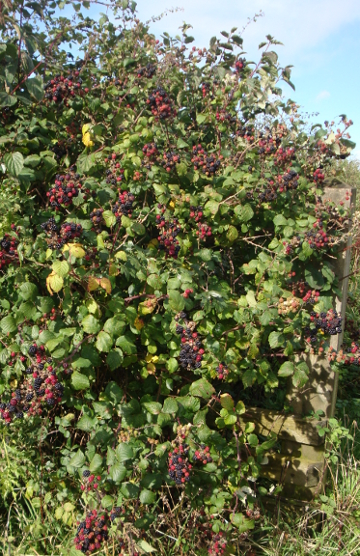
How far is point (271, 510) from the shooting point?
8.49 feet

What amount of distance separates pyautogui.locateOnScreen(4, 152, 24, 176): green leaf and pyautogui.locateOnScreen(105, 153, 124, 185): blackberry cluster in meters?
0.41

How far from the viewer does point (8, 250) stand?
6.57 feet

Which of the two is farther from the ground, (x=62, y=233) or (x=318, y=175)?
(x=318, y=175)

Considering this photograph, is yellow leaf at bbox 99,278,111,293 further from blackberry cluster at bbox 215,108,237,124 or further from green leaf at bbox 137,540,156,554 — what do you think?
blackberry cluster at bbox 215,108,237,124

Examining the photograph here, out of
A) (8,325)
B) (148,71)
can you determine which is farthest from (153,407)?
(148,71)

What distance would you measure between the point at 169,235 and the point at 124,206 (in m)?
0.23

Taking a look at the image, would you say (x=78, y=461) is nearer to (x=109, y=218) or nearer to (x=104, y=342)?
(x=104, y=342)

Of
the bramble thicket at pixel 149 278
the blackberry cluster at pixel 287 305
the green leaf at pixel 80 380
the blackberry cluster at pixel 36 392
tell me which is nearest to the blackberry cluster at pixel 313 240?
the bramble thicket at pixel 149 278

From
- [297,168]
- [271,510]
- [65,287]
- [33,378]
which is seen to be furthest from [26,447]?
[297,168]

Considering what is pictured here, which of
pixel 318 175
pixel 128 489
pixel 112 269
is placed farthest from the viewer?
pixel 318 175

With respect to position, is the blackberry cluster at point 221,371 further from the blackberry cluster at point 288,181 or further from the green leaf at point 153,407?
the blackberry cluster at point 288,181

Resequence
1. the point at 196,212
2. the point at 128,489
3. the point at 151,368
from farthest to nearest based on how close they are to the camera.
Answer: the point at 196,212
the point at 151,368
the point at 128,489

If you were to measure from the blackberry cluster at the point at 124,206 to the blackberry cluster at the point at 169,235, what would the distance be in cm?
14

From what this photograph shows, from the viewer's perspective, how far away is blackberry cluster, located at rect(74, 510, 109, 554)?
177 centimetres
